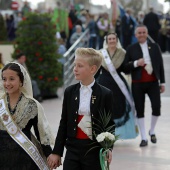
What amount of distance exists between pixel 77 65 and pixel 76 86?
245 mm

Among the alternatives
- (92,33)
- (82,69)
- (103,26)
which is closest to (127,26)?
(103,26)

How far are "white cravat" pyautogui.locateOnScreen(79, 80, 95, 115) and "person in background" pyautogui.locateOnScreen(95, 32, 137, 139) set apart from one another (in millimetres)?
4197

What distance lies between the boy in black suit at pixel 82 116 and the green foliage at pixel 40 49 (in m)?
11.1

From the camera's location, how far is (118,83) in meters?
9.59

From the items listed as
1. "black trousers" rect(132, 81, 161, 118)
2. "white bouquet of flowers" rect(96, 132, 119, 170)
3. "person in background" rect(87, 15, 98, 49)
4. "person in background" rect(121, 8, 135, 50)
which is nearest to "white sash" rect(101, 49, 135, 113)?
"black trousers" rect(132, 81, 161, 118)

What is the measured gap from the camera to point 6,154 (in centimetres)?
520

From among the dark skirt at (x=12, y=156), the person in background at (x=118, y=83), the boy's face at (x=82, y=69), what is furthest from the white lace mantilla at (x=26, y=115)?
the person in background at (x=118, y=83)

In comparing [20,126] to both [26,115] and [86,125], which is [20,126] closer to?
[26,115]

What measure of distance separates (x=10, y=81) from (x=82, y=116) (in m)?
0.66

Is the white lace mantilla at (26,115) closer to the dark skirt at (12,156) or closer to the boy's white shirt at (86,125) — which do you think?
the dark skirt at (12,156)

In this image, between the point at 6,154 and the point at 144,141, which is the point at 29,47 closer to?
the point at 144,141

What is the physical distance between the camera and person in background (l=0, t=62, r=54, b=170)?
5.22 meters

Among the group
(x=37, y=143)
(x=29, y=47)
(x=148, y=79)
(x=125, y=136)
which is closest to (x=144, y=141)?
(x=125, y=136)

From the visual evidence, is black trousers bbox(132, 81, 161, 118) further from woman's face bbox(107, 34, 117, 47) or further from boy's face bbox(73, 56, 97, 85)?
boy's face bbox(73, 56, 97, 85)
